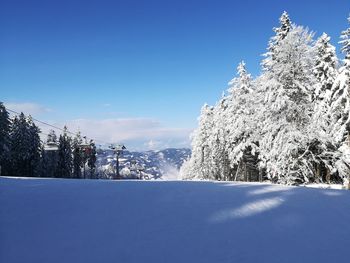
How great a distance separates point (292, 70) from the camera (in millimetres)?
25312

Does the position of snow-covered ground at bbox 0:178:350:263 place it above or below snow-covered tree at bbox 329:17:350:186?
below

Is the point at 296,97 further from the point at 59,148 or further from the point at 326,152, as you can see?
the point at 59,148

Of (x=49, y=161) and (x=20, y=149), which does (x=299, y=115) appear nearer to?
(x=20, y=149)

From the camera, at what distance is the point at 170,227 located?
8.37 m

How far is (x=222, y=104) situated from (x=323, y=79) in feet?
80.3

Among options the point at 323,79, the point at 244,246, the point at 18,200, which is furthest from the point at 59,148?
the point at 244,246

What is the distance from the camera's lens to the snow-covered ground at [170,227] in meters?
6.75

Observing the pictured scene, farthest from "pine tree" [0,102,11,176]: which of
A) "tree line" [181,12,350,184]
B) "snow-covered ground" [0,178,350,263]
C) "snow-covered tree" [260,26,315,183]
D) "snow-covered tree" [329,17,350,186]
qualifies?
"snow-covered ground" [0,178,350,263]

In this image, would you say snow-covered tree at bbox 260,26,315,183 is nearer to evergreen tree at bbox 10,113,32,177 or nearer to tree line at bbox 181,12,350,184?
tree line at bbox 181,12,350,184

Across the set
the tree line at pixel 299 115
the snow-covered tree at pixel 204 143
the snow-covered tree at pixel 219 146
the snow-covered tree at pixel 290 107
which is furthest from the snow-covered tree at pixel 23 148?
the snow-covered tree at pixel 290 107

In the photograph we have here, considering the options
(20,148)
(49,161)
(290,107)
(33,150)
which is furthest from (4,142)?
(290,107)

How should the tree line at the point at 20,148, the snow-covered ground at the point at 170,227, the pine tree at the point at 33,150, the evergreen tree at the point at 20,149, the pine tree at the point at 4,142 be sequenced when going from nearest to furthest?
1. the snow-covered ground at the point at 170,227
2. the pine tree at the point at 4,142
3. the tree line at the point at 20,148
4. the evergreen tree at the point at 20,149
5. the pine tree at the point at 33,150

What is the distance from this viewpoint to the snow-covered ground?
266 inches

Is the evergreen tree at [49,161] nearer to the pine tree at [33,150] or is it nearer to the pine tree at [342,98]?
the pine tree at [33,150]
